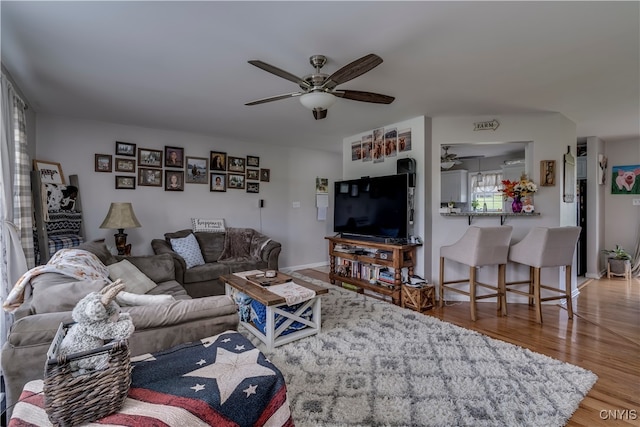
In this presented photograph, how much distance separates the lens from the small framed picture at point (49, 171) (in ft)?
11.2

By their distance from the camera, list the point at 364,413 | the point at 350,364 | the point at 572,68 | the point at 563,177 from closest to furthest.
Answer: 1. the point at 364,413
2. the point at 350,364
3. the point at 572,68
4. the point at 563,177

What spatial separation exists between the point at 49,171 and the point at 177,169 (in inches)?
57.2

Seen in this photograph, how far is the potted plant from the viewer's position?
496cm

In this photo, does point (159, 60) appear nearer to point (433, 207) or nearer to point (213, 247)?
point (213, 247)

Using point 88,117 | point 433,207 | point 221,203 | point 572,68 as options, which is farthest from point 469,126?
point 88,117

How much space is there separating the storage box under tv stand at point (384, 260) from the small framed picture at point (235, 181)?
1897 mm

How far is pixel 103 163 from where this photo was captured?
13.3 ft

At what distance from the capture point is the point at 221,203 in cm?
494

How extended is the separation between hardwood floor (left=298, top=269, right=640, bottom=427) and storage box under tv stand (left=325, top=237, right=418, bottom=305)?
49 cm

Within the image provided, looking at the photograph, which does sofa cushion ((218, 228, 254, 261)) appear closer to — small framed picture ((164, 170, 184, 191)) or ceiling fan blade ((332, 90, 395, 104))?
small framed picture ((164, 170, 184, 191))

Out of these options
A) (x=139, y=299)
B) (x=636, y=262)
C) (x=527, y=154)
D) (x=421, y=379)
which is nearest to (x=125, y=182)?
(x=139, y=299)

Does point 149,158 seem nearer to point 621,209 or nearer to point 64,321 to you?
point 64,321

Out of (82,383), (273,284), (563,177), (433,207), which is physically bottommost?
(273,284)

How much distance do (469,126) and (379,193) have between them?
4.55 ft
